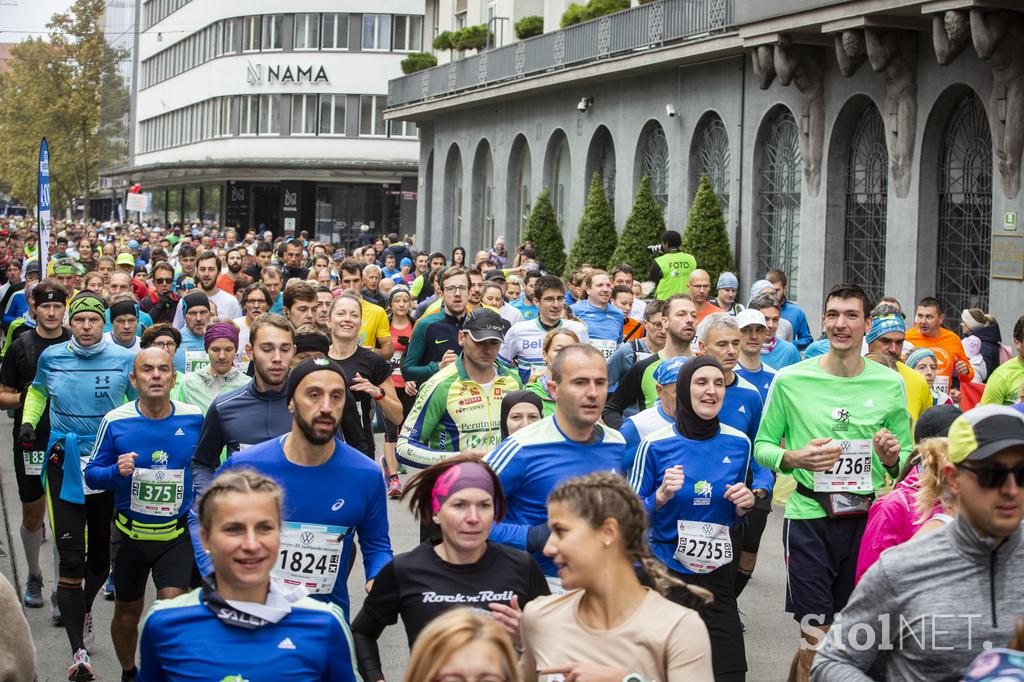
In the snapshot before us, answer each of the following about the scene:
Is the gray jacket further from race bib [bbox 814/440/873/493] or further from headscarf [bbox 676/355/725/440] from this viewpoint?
race bib [bbox 814/440/873/493]

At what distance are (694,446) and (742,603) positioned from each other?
11.4ft

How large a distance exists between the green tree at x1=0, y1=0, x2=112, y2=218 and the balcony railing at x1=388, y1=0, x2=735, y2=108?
130ft

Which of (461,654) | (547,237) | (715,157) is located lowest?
(461,654)

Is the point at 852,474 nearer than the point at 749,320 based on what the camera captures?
Yes

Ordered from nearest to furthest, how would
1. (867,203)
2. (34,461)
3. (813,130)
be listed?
1. (34,461)
2. (867,203)
3. (813,130)

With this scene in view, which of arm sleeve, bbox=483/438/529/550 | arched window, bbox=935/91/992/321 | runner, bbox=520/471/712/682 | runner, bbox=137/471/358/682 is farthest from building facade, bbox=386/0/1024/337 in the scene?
runner, bbox=137/471/358/682

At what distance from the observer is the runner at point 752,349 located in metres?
10.2

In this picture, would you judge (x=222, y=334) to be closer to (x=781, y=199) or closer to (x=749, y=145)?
(x=781, y=199)

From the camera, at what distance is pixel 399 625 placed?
990 cm

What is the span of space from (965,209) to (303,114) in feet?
154

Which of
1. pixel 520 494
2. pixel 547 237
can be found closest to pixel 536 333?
pixel 520 494

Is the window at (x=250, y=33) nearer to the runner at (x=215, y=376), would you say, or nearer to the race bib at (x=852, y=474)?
the runner at (x=215, y=376)

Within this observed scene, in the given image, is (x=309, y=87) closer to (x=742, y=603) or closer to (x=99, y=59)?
(x=99, y=59)

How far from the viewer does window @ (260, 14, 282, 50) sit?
6475 cm
